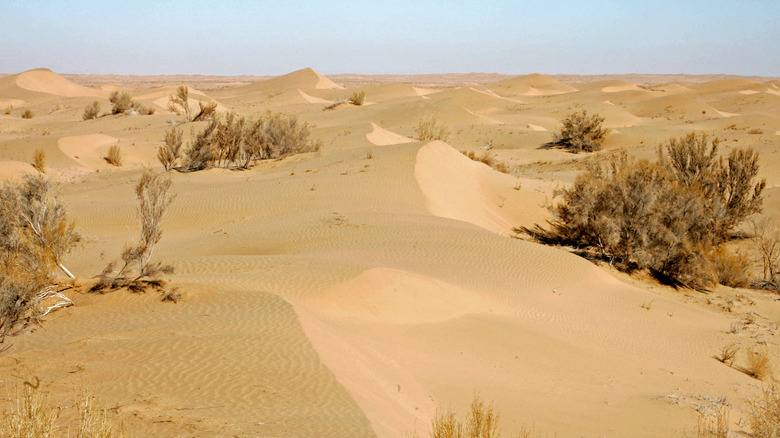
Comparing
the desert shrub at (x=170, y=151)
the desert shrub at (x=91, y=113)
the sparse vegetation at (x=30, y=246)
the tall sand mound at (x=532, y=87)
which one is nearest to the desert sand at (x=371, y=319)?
the sparse vegetation at (x=30, y=246)

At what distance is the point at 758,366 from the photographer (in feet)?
31.0

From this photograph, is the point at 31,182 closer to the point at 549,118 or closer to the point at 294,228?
the point at 294,228

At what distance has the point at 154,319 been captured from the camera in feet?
26.9

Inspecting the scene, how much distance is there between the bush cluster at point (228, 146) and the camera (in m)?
23.1

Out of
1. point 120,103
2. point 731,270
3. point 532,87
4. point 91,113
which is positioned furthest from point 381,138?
point 532,87

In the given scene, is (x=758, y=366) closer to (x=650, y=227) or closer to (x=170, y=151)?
(x=650, y=227)

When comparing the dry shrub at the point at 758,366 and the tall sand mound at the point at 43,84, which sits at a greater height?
the tall sand mound at the point at 43,84

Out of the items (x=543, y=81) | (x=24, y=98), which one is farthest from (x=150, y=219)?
(x=543, y=81)

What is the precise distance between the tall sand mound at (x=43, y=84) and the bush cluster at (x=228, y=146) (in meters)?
42.6

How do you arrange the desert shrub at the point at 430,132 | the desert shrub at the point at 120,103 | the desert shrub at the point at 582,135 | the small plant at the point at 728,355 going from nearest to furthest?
the small plant at the point at 728,355
the desert shrub at the point at 430,132
the desert shrub at the point at 582,135
the desert shrub at the point at 120,103

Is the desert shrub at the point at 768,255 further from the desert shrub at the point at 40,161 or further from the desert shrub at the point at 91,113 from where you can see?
the desert shrub at the point at 91,113

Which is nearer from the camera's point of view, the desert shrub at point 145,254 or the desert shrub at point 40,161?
the desert shrub at point 145,254

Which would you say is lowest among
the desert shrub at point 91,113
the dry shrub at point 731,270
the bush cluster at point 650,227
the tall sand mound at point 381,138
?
the dry shrub at point 731,270

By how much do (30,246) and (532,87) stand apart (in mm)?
80291
